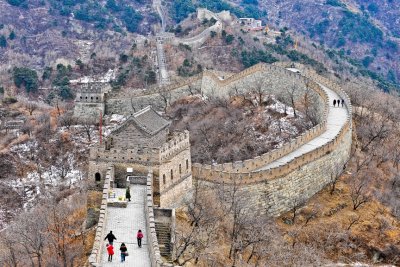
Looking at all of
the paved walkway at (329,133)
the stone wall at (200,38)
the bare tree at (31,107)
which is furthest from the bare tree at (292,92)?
the stone wall at (200,38)

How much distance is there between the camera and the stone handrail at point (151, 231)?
74.8ft

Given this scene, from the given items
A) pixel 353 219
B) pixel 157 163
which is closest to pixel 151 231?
pixel 157 163

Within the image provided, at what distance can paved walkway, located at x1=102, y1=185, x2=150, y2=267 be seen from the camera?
2394cm

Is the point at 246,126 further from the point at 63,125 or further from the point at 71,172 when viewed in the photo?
the point at 63,125

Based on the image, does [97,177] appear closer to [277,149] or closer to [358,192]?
[277,149]

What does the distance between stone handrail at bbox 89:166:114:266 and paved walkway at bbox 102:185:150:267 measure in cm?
32

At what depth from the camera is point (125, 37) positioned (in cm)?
13575

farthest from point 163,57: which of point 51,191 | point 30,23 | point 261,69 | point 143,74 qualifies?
point 30,23

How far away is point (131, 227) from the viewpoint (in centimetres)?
2669

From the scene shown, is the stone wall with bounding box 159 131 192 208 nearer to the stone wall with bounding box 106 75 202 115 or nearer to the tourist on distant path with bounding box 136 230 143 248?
the tourist on distant path with bounding box 136 230 143 248

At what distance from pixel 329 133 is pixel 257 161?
1018cm

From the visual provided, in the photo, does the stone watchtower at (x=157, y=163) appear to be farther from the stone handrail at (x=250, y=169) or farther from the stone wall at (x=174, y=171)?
the stone handrail at (x=250, y=169)

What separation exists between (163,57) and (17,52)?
4828cm

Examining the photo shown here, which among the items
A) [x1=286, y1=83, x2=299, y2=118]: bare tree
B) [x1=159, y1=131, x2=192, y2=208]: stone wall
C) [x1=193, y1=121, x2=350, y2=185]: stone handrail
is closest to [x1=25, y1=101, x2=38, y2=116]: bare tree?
[x1=286, y1=83, x2=299, y2=118]: bare tree
